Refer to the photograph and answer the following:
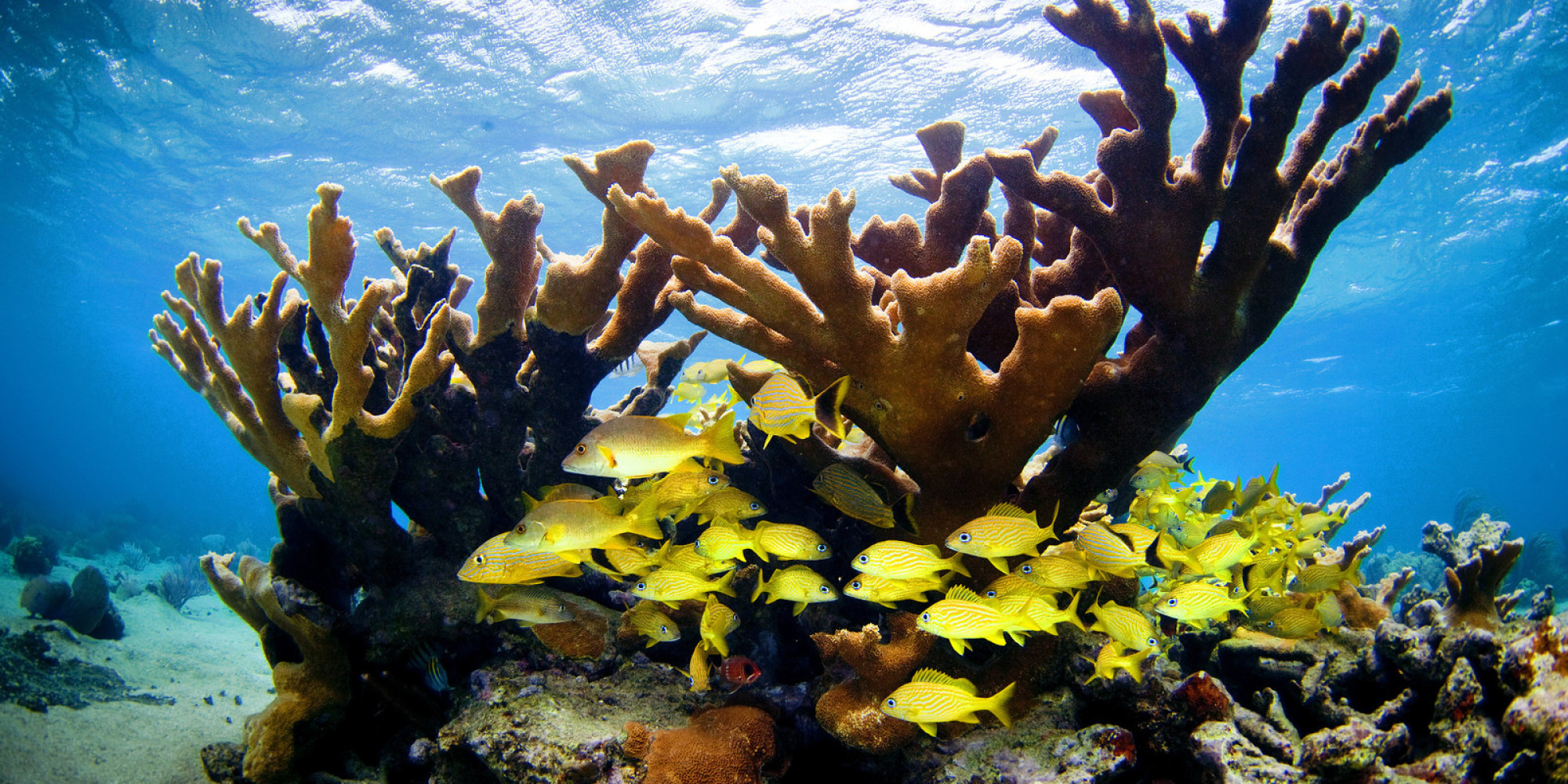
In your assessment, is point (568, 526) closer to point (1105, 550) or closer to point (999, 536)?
point (999, 536)

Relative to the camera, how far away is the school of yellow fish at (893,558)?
2.38 m

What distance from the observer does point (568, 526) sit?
7.77ft

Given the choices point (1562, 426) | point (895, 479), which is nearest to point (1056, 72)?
point (895, 479)

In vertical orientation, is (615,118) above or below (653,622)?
above

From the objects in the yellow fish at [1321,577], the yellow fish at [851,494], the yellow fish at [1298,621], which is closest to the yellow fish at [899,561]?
the yellow fish at [851,494]

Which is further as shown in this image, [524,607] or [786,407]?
[524,607]

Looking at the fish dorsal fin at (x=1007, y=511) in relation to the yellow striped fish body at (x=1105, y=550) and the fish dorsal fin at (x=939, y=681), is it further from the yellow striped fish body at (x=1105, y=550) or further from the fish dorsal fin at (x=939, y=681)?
the fish dorsal fin at (x=939, y=681)

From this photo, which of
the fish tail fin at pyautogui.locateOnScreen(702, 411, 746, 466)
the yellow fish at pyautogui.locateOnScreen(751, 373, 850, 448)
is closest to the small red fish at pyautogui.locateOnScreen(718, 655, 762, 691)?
the fish tail fin at pyautogui.locateOnScreen(702, 411, 746, 466)

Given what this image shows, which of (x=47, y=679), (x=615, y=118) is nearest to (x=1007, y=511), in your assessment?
(x=47, y=679)

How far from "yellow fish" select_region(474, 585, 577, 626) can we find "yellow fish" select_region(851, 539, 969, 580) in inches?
66.9

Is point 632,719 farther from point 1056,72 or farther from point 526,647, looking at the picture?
point 1056,72

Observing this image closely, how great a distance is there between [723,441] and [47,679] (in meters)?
7.44

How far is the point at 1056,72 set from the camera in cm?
1465

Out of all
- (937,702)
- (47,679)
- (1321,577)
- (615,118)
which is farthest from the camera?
(615,118)
